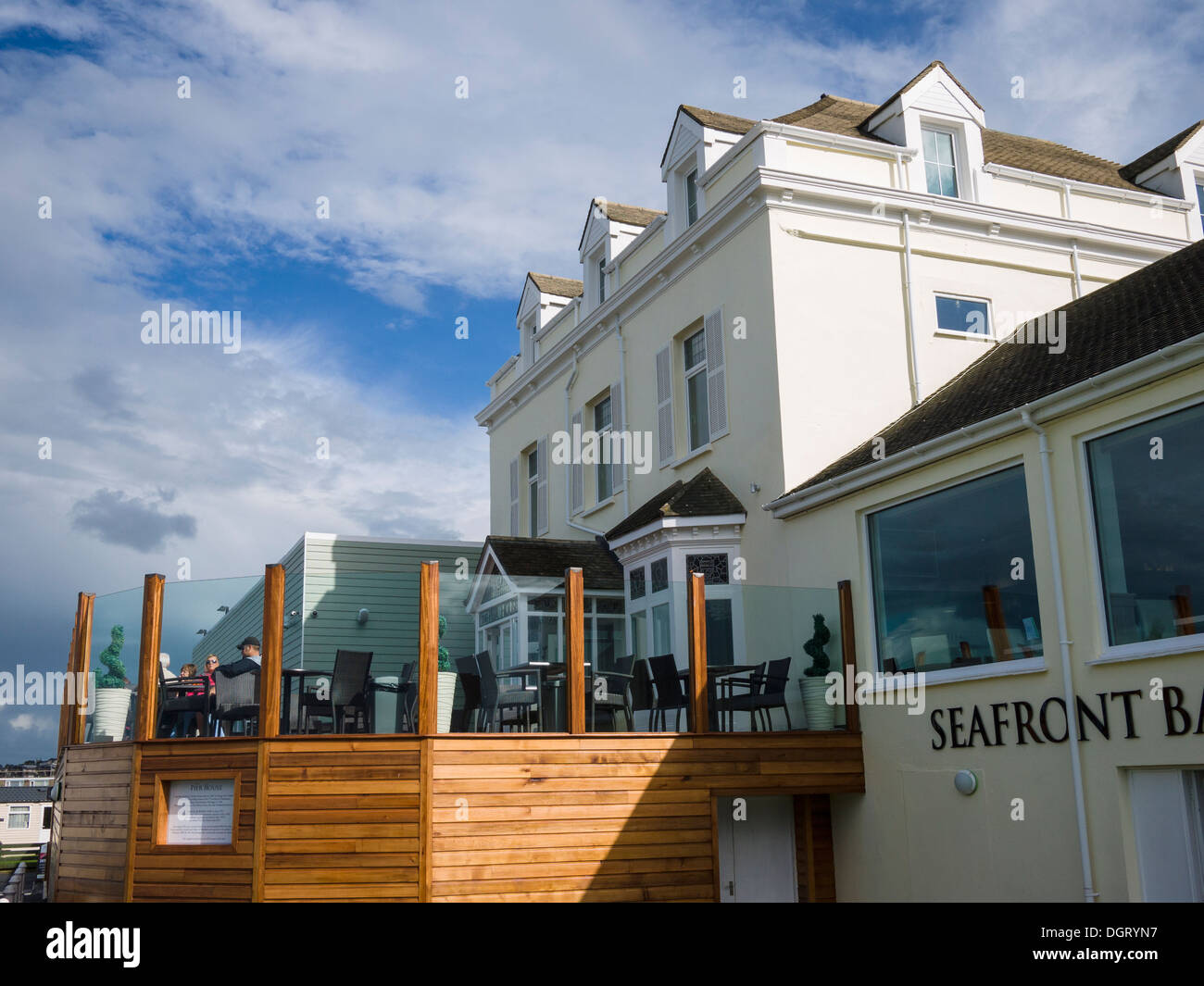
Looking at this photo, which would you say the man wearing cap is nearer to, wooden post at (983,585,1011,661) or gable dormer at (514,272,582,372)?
wooden post at (983,585,1011,661)

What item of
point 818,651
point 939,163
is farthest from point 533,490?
point 818,651

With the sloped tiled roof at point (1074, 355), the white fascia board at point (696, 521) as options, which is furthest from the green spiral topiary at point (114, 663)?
the sloped tiled roof at point (1074, 355)

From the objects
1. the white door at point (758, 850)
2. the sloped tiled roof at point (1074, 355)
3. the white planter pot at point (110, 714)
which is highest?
the sloped tiled roof at point (1074, 355)

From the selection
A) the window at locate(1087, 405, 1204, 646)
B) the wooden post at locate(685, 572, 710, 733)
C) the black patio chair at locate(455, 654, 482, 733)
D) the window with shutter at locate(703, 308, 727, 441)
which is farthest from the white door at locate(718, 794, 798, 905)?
the window with shutter at locate(703, 308, 727, 441)

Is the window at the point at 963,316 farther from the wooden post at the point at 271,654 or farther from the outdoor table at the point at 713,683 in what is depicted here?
the wooden post at the point at 271,654

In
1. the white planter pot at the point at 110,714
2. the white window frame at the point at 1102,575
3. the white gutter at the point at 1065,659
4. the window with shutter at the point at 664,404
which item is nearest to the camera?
the white window frame at the point at 1102,575

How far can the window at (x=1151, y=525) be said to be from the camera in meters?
8.87

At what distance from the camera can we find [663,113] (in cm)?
1759

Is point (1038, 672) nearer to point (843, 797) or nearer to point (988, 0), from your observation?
point (843, 797)

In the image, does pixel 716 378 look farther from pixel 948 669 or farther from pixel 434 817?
pixel 434 817

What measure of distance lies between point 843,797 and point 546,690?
3.62 metres

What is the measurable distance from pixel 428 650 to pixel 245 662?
1.75 meters

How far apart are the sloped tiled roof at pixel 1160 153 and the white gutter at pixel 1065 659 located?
989 centimetres

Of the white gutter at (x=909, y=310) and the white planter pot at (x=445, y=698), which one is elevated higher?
the white gutter at (x=909, y=310)
